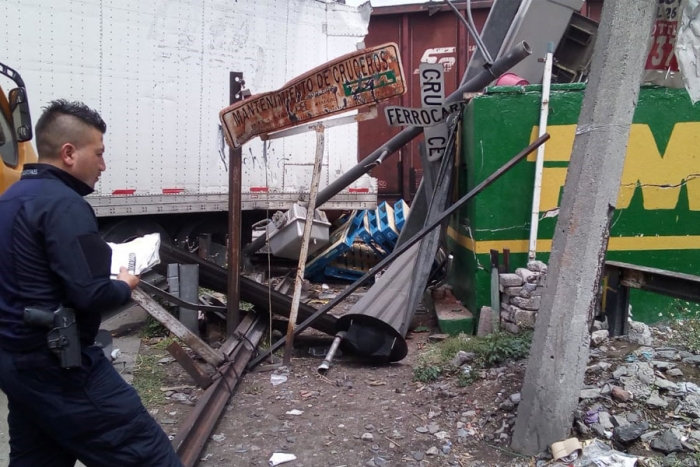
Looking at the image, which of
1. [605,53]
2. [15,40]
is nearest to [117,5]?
[15,40]

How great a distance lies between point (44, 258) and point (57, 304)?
18 cm

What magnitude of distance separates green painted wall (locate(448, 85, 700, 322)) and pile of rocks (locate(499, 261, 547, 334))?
1.15 feet

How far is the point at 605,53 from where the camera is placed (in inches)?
134

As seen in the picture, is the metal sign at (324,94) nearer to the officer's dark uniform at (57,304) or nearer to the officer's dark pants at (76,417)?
the officer's dark uniform at (57,304)

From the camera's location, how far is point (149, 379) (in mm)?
5160

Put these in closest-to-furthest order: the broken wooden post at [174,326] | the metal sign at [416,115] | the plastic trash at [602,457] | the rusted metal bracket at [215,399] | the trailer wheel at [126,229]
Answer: the plastic trash at [602,457] → the rusted metal bracket at [215,399] → the broken wooden post at [174,326] → the metal sign at [416,115] → the trailer wheel at [126,229]

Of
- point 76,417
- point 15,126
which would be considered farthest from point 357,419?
point 15,126

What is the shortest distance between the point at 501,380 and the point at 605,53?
238cm

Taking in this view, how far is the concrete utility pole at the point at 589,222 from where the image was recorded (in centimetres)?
333

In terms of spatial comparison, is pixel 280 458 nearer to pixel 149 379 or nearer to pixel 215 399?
pixel 215 399

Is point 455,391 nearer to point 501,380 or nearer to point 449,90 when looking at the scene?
point 501,380

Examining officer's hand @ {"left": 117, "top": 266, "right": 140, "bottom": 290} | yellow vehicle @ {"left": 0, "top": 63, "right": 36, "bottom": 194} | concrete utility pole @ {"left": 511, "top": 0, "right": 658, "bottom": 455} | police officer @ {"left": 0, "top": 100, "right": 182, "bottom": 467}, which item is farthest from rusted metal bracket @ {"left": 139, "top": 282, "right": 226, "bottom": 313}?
concrete utility pole @ {"left": 511, "top": 0, "right": 658, "bottom": 455}

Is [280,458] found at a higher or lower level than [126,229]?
lower

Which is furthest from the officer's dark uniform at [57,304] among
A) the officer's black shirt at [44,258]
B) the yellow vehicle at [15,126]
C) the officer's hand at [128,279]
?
the yellow vehicle at [15,126]
